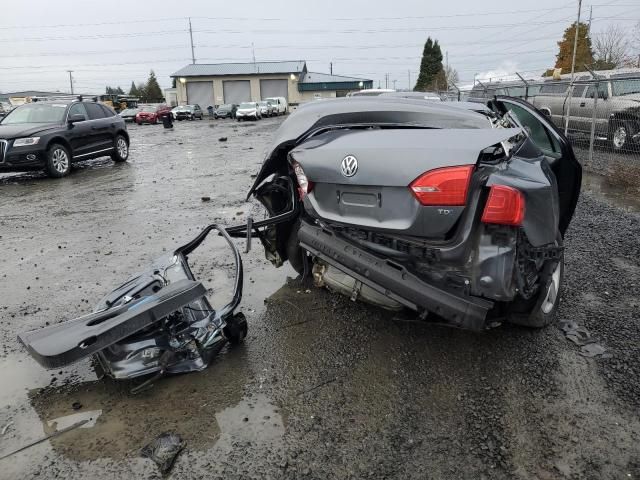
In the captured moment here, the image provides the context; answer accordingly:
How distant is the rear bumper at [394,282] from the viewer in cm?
262

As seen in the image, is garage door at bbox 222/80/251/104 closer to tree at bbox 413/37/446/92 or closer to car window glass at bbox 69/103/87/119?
tree at bbox 413/37/446/92

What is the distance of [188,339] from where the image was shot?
2988mm

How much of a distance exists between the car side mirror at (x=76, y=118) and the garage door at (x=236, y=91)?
53439mm

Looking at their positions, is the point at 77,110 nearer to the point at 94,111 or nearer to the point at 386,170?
the point at 94,111

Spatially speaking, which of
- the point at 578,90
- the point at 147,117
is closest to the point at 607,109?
the point at 578,90

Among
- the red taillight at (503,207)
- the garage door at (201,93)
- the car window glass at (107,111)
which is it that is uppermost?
the garage door at (201,93)

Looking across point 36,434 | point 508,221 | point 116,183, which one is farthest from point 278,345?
point 116,183

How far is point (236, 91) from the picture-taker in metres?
63.3

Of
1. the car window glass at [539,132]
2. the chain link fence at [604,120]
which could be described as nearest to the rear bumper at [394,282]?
the car window glass at [539,132]

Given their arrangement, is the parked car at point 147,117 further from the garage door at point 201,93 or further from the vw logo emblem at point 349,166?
the vw logo emblem at point 349,166

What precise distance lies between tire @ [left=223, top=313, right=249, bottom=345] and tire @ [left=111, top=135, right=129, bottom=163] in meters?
11.6

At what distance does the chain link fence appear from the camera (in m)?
10.1

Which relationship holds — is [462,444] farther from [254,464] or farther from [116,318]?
[116,318]

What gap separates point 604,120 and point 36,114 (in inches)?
532
